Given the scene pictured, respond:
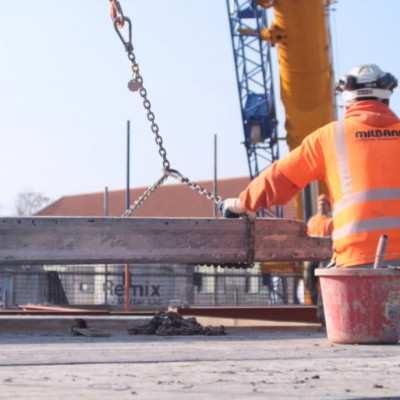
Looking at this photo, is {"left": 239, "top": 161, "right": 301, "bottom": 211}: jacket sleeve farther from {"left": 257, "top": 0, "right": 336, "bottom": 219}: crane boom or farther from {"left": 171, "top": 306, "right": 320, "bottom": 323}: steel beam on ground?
{"left": 257, "top": 0, "right": 336, "bottom": 219}: crane boom

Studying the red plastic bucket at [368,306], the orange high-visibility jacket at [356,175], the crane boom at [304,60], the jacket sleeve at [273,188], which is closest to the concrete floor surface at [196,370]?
the red plastic bucket at [368,306]

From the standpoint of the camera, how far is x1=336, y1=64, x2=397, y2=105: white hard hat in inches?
190

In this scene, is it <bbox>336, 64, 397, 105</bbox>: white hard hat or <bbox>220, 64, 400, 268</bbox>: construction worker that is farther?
<bbox>336, 64, 397, 105</bbox>: white hard hat

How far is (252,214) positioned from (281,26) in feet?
33.6

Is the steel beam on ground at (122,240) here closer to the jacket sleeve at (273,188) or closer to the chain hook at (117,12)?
the jacket sleeve at (273,188)

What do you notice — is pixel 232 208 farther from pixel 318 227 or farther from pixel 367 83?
pixel 318 227

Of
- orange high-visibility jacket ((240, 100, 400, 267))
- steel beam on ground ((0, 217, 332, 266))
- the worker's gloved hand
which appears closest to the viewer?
orange high-visibility jacket ((240, 100, 400, 267))

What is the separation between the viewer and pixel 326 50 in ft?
51.0

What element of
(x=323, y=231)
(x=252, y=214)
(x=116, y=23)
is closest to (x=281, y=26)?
(x=323, y=231)

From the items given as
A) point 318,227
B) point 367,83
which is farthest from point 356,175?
point 318,227

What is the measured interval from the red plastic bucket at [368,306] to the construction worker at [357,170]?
0.51 ft

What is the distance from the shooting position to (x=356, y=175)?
4582 millimetres

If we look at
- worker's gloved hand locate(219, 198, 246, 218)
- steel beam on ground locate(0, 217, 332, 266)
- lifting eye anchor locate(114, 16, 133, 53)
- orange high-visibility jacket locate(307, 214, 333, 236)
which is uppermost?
lifting eye anchor locate(114, 16, 133, 53)

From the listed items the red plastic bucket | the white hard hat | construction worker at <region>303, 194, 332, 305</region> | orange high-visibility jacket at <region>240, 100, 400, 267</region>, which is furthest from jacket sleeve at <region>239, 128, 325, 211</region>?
construction worker at <region>303, 194, 332, 305</region>
